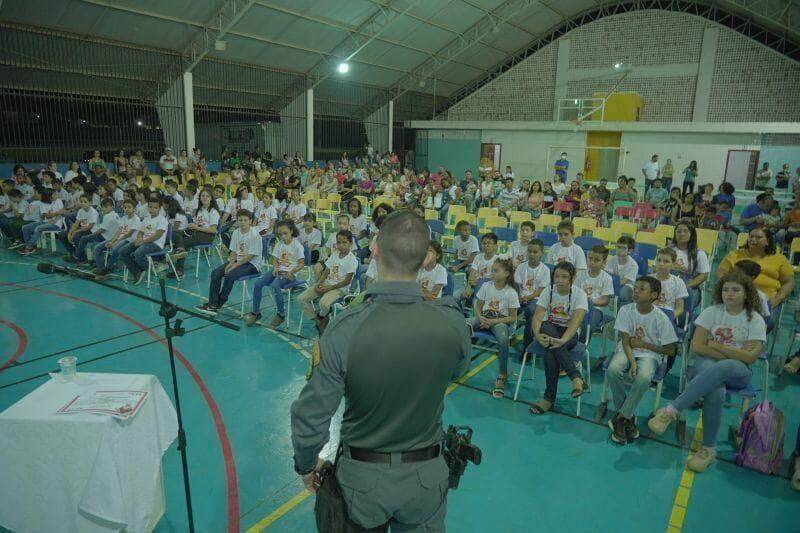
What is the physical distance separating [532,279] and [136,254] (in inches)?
243

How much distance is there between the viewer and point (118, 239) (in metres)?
8.36

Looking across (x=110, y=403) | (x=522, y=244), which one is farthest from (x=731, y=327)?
(x=110, y=403)

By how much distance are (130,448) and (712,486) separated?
380cm

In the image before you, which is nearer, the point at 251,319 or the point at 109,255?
the point at 251,319

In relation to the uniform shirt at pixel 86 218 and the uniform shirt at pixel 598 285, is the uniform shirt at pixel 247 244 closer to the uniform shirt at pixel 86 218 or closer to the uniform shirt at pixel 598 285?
the uniform shirt at pixel 86 218

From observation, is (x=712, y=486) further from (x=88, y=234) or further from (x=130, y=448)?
(x=88, y=234)

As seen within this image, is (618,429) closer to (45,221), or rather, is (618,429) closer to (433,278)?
(433,278)

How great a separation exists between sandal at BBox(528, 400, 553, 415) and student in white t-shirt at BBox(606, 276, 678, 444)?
0.52 metres

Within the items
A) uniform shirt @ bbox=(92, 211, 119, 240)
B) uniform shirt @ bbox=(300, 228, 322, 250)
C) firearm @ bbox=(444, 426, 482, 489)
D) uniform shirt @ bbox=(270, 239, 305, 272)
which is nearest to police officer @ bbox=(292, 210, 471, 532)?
firearm @ bbox=(444, 426, 482, 489)

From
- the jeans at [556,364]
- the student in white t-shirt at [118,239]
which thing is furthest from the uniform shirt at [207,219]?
the jeans at [556,364]

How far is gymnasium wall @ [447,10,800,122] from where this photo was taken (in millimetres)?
18562

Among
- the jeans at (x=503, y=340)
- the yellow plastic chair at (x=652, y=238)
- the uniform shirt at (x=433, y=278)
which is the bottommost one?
the jeans at (x=503, y=340)

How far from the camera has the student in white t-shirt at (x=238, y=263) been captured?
687 cm

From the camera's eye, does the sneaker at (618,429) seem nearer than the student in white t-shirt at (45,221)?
Yes
